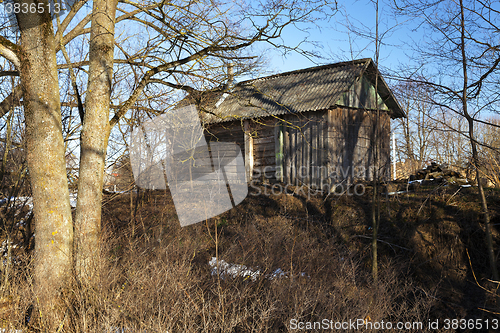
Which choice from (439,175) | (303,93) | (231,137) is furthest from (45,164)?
(439,175)

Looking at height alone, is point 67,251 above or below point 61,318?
above

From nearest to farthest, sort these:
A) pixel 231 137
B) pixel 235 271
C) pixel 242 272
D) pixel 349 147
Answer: pixel 242 272
pixel 235 271
pixel 349 147
pixel 231 137

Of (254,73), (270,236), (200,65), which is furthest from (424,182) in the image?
(200,65)

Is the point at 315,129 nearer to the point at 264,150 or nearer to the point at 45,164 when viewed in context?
the point at 264,150

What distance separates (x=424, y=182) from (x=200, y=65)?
7944 mm

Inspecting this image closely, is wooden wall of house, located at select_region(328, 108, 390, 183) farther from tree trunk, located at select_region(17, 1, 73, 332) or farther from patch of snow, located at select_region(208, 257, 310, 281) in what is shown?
tree trunk, located at select_region(17, 1, 73, 332)

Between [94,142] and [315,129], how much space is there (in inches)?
305

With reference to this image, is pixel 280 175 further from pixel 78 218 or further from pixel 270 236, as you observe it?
pixel 78 218

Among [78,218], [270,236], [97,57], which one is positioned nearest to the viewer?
[78,218]

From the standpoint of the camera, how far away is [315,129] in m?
11.5

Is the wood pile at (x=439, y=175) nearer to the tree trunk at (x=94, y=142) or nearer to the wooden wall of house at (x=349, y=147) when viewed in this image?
the wooden wall of house at (x=349, y=147)

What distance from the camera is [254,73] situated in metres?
6.70

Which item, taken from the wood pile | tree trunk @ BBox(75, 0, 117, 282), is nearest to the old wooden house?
the wood pile

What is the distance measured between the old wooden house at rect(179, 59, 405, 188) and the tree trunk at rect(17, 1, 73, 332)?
620 centimetres
